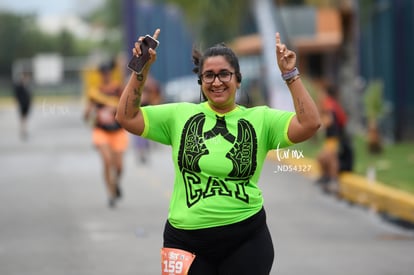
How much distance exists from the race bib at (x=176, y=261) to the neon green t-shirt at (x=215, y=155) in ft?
0.43

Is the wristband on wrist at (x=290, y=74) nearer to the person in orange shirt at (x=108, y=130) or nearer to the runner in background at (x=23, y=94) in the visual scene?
the person in orange shirt at (x=108, y=130)

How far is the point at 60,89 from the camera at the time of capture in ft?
256

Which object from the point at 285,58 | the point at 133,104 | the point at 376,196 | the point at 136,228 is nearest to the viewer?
the point at 285,58

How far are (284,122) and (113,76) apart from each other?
987 cm

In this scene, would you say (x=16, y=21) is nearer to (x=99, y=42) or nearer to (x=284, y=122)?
(x=99, y=42)

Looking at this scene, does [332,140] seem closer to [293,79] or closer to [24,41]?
[293,79]

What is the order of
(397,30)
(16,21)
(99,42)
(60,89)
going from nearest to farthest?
(397,30)
(60,89)
(16,21)
(99,42)

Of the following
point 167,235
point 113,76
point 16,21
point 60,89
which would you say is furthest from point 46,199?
point 16,21

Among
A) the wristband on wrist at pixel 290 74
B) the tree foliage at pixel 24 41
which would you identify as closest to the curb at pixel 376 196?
the wristband on wrist at pixel 290 74

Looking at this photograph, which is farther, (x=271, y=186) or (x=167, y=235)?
(x=271, y=186)

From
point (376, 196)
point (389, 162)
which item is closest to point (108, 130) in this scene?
point (376, 196)

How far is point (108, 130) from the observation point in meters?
14.1

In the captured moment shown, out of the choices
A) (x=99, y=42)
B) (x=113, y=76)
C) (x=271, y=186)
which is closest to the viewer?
(x=113, y=76)

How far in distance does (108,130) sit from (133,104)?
8.86m
